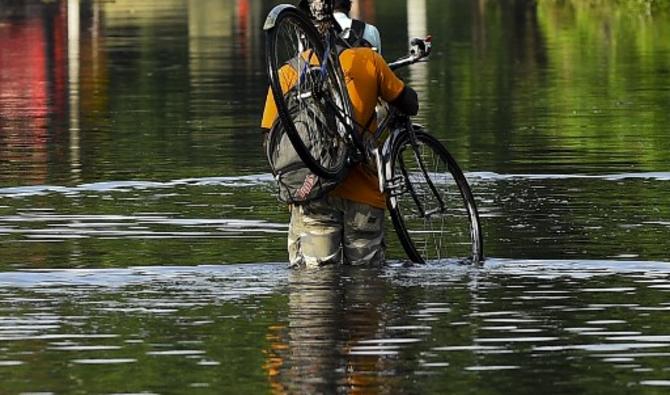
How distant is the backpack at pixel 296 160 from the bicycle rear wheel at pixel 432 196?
411 millimetres

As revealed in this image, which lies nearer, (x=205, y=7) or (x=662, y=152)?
(x=662, y=152)

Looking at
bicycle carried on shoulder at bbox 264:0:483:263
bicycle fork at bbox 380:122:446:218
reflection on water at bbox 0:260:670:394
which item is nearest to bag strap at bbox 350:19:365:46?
bicycle carried on shoulder at bbox 264:0:483:263

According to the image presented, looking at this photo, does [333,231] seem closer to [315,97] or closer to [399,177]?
[399,177]

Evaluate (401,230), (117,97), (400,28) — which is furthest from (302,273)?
(400,28)

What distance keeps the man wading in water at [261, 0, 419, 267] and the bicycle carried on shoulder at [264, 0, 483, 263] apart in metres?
0.11

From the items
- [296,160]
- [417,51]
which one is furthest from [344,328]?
[417,51]

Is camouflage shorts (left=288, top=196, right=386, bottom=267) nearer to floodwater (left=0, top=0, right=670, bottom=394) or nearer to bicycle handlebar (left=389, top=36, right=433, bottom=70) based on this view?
floodwater (left=0, top=0, right=670, bottom=394)

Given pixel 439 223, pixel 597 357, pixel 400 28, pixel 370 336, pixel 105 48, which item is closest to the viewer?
pixel 597 357

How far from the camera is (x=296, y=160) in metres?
13.2

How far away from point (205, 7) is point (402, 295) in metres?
53.8

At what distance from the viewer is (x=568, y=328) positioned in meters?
11.2

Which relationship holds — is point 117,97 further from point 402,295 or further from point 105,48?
point 402,295

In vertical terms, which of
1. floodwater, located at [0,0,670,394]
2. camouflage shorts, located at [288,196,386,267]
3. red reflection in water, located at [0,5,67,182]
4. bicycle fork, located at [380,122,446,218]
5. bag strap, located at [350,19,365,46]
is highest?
bag strap, located at [350,19,365,46]

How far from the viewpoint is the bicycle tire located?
13039 mm
